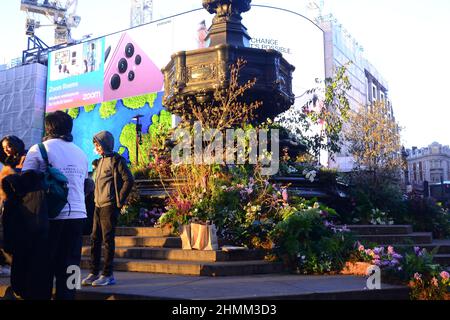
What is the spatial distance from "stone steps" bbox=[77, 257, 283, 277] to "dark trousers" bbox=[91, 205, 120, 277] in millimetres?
823

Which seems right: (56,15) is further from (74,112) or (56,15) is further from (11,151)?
(11,151)

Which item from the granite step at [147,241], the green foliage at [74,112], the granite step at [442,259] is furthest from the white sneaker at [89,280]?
the green foliage at [74,112]

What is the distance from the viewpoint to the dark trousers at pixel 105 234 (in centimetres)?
505

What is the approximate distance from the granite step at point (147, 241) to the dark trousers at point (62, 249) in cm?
261

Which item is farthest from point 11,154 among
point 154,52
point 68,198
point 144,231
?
point 154,52

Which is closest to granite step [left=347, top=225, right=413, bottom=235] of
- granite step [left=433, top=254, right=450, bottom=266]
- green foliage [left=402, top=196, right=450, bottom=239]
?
green foliage [left=402, top=196, right=450, bottom=239]

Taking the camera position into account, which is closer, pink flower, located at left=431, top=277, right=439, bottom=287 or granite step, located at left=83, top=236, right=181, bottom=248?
pink flower, located at left=431, top=277, right=439, bottom=287

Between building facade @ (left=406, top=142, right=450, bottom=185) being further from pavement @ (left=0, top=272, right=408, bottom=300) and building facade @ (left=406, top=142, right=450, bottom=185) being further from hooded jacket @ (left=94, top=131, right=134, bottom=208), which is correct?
hooded jacket @ (left=94, top=131, right=134, bottom=208)

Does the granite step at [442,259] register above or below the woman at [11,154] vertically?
below

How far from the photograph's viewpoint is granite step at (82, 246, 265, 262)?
5961mm

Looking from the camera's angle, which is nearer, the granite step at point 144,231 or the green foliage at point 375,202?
the granite step at point 144,231

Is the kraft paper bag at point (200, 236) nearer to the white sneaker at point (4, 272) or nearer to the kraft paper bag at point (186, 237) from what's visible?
the kraft paper bag at point (186, 237)

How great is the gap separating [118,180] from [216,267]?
1.51 metres

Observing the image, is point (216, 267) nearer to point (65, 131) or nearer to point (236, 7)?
point (65, 131)
